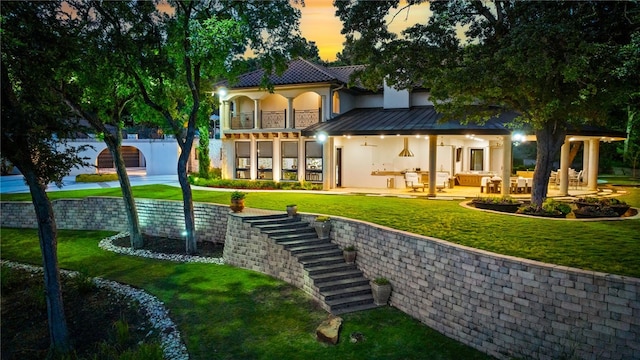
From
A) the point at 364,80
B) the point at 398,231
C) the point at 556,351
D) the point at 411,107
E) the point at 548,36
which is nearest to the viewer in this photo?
the point at 556,351

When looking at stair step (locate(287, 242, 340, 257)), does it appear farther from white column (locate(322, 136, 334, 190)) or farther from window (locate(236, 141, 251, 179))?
window (locate(236, 141, 251, 179))

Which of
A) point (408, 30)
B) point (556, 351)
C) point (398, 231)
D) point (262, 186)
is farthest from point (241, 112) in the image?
point (556, 351)

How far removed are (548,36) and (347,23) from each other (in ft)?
19.8

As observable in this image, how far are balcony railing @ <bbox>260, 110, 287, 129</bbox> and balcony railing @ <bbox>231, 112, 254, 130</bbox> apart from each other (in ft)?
2.79

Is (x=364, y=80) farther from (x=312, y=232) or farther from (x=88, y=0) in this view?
(x=88, y=0)

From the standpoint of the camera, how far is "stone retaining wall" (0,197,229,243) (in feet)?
53.2

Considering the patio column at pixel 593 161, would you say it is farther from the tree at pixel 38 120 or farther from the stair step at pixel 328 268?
the tree at pixel 38 120

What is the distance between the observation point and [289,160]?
2352 cm

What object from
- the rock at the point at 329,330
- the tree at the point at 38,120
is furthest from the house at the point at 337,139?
the tree at the point at 38,120

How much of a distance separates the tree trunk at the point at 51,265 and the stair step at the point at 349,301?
19.0ft

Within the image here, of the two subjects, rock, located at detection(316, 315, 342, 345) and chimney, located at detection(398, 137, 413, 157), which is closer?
rock, located at detection(316, 315, 342, 345)

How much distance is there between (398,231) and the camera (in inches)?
417

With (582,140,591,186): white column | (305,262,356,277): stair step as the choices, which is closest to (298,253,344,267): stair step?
(305,262,356,277): stair step

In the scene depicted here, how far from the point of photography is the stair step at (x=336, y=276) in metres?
11.1
